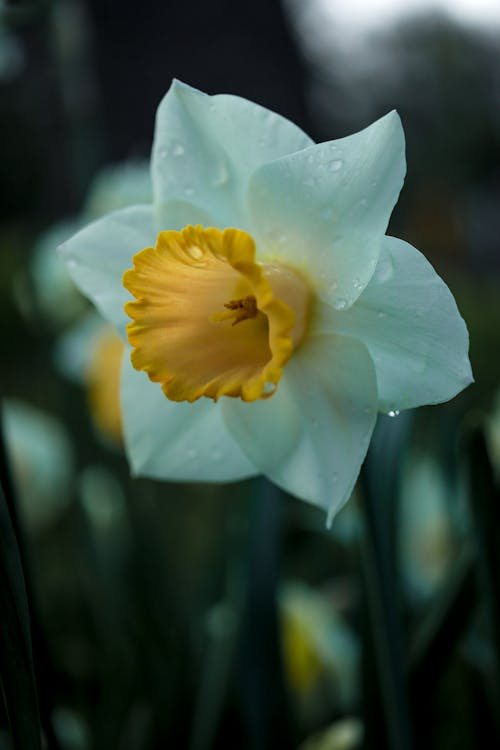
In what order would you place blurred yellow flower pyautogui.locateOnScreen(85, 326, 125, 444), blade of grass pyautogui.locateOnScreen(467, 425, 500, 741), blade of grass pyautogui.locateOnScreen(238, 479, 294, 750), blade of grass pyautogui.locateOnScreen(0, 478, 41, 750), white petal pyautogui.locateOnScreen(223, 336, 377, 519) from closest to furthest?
1. blade of grass pyautogui.locateOnScreen(0, 478, 41, 750)
2. white petal pyautogui.locateOnScreen(223, 336, 377, 519)
3. blade of grass pyautogui.locateOnScreen(467, 425, 500, 741)
4. blade of grass pyautogui.locateOnScreen(238, 479, 294, 750)
5. blurred yellow flower pyautogui.locateOnScreen(85, 326, 125, 444)

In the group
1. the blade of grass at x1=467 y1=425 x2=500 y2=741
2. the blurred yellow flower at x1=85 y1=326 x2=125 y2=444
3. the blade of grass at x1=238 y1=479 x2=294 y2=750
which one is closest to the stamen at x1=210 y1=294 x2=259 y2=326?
the blade of grass at x1=467 y1=425 x2=500 y2=741

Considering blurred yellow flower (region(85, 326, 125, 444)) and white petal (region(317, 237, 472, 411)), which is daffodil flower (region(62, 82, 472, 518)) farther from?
blurred yellow flower (region(85, 326, 125, 444))

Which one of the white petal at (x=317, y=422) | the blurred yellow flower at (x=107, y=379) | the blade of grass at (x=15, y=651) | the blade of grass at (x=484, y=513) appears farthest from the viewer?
the blurred yellow flower at (x=107, y=379)

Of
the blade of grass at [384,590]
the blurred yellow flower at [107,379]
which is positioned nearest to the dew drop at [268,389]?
the blade of grass at [384,590]

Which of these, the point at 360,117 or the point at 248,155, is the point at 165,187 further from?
the point at 360,117

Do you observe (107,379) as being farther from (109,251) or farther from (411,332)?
(411,332)

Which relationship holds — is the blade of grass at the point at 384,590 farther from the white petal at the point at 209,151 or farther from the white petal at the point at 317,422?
the white petal at the point at 209,151

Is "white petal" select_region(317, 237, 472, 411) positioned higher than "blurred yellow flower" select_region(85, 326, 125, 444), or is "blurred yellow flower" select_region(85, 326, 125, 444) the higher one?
"white petal" select_region(317, 237, 472, 411)
